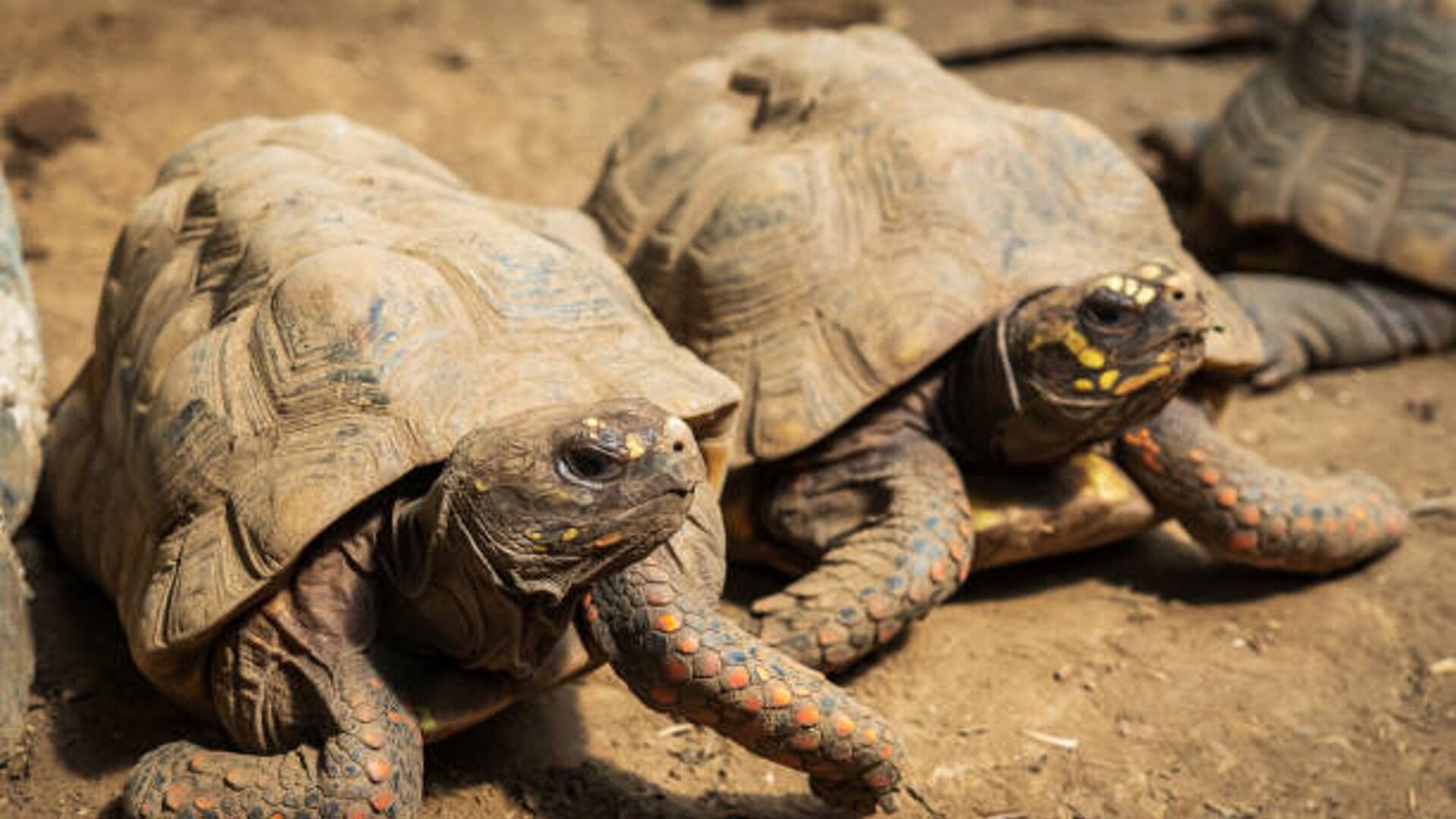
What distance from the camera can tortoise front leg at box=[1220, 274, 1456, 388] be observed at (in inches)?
214

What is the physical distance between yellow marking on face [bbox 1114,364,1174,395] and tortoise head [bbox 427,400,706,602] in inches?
54.4

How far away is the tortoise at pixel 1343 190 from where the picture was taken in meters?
5.59

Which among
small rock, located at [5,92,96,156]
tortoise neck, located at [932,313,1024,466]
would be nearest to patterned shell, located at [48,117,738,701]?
tortoise neck, located at [932,313,1024,466]

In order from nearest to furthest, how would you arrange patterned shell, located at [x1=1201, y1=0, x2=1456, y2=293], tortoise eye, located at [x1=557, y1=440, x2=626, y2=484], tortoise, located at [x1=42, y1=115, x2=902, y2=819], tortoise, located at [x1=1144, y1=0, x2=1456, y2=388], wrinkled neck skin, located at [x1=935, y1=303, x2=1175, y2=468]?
tortoise eye, located at [x1=557, y1=440, x2=626, y2=484]
tortoise, located at [x1=42, y1=115, x2=902, y2=819]
wrinkled neck skin, located at [x1=935, y1=303, x2=1175, y2=468]
tortoise, located at [x1=1144, y1=0, x2=1456, y2=388]
patterned shell, located at [x1=1201, y1=0, x2=1456, y2=293]

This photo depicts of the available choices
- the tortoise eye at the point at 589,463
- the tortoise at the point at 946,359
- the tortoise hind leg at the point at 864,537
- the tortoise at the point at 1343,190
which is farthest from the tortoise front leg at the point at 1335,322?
the tortoise eye at the point at 589,463

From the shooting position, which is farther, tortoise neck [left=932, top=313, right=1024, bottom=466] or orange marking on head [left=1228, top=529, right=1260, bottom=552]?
orange marking on head [left=1228, top=529, right=1260, bottom=552]

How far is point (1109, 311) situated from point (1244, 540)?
2.72ft

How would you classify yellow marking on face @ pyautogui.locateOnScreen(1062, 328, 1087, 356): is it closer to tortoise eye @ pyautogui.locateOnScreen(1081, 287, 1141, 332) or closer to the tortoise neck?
tortoise eye @ pyautogui.locateOnScreen(1081, 287, 1141, 332)

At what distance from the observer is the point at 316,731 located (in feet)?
9.95

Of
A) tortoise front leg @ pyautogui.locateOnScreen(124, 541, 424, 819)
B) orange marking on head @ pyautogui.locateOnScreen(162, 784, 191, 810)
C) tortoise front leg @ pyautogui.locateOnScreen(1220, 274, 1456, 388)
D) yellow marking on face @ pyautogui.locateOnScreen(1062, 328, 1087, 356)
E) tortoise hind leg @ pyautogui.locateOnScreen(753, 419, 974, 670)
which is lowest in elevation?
tortoise front leg @ pyautogui.locateOnScreen(1220, 274, 1456, 388)

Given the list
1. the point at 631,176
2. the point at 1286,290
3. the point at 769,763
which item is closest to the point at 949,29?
the point at 1286,290

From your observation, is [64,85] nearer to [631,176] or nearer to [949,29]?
[631,176]

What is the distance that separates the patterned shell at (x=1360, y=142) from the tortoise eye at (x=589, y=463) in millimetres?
3955

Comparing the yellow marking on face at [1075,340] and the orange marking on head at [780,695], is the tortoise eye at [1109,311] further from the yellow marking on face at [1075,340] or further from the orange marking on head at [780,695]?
the orange marking on head at [780,695]
